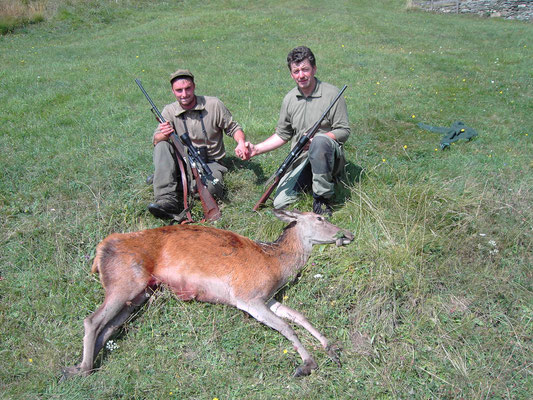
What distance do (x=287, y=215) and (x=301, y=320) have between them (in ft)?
4.44

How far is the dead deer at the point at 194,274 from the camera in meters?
4.17

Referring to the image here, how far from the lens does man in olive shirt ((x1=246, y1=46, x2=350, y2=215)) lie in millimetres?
5559

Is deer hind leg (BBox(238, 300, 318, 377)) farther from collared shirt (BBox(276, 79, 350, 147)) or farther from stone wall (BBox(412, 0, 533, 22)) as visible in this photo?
stone wall (BBox(412, 0, 533, 22))

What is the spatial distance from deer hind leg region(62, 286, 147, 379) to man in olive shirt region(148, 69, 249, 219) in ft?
5.35

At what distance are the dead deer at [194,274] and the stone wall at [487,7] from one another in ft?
82.5

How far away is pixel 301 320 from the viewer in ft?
14.2

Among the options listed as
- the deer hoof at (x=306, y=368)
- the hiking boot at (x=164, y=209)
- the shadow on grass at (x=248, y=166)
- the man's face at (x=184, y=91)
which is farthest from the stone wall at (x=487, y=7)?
the deer hoof at (x=306, y=368)

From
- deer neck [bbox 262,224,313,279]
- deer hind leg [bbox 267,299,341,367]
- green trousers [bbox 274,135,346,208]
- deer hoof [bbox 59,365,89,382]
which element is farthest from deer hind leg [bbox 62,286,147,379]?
green trousers [bbox 274,135,346,208]

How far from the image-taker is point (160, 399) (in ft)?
12.1

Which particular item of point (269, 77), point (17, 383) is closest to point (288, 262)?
point (17, 383)

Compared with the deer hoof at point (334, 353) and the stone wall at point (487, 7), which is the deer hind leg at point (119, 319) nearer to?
the deer hoof at point (334, 353)

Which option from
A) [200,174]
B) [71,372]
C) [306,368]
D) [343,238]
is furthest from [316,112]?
[71,372]

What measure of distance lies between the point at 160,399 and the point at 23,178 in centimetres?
451

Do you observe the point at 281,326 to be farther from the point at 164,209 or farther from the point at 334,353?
the point at 164,209
